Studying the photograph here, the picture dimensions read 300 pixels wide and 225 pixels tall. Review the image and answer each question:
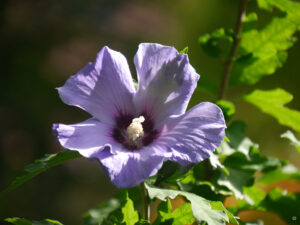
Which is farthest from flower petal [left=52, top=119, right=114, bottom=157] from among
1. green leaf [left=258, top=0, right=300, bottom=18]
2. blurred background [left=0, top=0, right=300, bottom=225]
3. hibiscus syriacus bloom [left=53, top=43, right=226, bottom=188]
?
blurred background [left=0, top=0, right=300, bottom=225]

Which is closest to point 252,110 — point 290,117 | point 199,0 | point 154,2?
point 199,0

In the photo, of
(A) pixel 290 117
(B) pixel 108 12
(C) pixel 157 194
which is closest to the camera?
(C) pixel 157 194

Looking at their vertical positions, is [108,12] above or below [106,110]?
below

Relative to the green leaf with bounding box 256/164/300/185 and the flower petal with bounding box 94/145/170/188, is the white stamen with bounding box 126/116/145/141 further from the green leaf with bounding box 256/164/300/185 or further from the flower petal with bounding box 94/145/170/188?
the green leaf with bounding box 256/164/300/185

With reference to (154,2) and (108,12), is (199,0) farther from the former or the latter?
(108,12)

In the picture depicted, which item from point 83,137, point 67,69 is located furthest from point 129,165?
point 67,69
